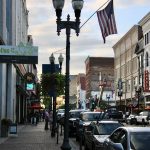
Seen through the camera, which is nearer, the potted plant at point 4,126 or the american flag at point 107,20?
the american flag at point 107,20

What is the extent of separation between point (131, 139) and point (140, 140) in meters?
0.21

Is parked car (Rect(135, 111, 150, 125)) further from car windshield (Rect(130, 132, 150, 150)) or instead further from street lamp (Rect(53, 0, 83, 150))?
car windshield (Rect(130, 132, 150, 150))

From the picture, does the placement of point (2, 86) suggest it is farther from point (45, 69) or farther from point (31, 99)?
point (31, 99)

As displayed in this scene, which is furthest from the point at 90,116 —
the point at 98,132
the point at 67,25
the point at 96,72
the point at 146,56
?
the point at 96,72

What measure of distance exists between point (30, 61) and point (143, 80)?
220 ft

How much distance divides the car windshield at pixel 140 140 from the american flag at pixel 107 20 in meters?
9.35

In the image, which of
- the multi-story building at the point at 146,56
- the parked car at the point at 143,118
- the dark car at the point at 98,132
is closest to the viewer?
the dark car at the point at 98,132

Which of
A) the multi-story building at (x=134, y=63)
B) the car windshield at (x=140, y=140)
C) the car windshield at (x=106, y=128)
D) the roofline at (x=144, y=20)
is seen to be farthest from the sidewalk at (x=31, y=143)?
the roofline at (x=144, y=20)

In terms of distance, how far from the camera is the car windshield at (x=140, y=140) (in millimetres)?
11323

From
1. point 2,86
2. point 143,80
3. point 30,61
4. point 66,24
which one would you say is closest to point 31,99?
point 143,80

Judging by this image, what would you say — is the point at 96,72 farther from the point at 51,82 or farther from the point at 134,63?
the point at 51,82

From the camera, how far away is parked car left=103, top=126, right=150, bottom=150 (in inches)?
446

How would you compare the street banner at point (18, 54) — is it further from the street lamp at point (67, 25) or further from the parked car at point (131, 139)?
the parked car at point (131, 139)

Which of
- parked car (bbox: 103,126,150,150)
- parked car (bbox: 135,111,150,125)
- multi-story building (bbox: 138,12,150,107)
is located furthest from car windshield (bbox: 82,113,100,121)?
multi-story building (bbox: 138,12,150,107)
